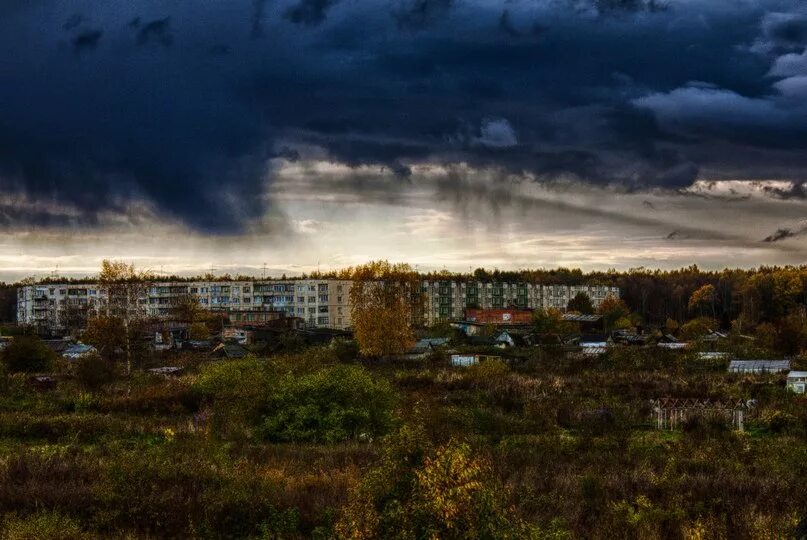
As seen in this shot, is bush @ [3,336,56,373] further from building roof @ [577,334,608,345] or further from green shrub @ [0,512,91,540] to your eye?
building roof @ [577,334,608,345]

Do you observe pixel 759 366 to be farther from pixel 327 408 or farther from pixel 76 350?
pixel 76 350

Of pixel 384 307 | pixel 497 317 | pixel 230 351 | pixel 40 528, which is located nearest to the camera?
pixel 40 528

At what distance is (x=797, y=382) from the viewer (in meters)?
42.2

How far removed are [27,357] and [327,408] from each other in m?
36.1

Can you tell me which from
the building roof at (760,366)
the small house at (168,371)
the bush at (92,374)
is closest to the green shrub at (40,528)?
the bush at (92,374)

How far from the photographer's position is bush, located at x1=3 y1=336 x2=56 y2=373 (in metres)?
53.3

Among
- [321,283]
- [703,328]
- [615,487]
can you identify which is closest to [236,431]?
[615,487]

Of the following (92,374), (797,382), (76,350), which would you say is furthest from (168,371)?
(797,382)

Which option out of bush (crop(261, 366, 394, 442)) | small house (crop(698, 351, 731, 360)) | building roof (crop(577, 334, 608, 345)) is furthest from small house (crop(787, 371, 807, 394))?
building roof (crop(577, 334, 608, 345))

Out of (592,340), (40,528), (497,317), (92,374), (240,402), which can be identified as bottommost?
(592,340)

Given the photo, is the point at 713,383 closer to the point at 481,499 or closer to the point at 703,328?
the point at 481,499

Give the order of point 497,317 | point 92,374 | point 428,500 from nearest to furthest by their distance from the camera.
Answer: point 428,500
point 92,374
point 497,317

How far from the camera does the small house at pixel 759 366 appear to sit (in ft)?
168

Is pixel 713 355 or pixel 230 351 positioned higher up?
pixel 230 351
